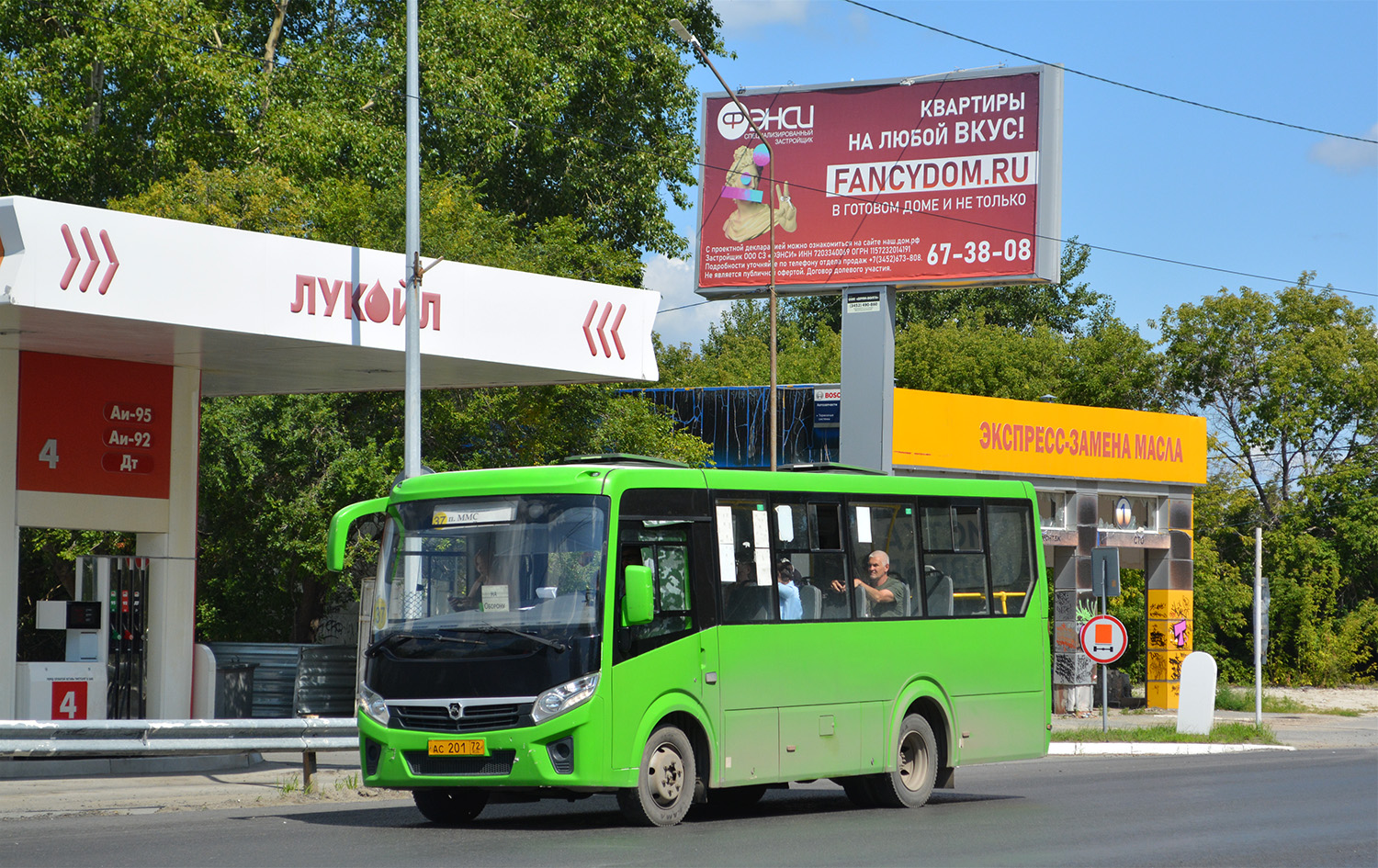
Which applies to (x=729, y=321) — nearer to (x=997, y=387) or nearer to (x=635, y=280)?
(x=997, y=387)

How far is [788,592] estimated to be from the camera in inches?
536

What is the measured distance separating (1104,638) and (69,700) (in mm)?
13789

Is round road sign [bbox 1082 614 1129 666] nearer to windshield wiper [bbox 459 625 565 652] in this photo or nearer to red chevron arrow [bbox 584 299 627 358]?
red chevron arrow [bbox 584 299 627 358]

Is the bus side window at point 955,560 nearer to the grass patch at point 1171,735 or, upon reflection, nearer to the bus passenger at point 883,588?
the bus passenger at point 883,588

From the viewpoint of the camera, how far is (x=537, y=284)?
64.9 feet

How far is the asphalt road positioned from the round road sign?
700cm

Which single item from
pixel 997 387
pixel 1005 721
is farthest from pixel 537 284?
pixel 997 387

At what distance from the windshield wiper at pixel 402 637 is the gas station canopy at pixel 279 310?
Answer: 4.69 m

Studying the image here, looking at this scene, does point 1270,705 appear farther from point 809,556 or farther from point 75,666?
point 75,666

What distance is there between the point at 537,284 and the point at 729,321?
6550 centimetres

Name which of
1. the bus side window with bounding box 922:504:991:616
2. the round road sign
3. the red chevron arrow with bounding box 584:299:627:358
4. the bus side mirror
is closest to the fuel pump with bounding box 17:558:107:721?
the red chevron arrow with bounding box 584:299:627:358

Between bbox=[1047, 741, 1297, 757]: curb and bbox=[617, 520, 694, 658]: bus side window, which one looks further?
bbox=[1047, 741, 1297, 757]: curb

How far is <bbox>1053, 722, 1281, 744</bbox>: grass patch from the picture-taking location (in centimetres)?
2481

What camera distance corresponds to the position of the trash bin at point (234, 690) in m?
22.6
